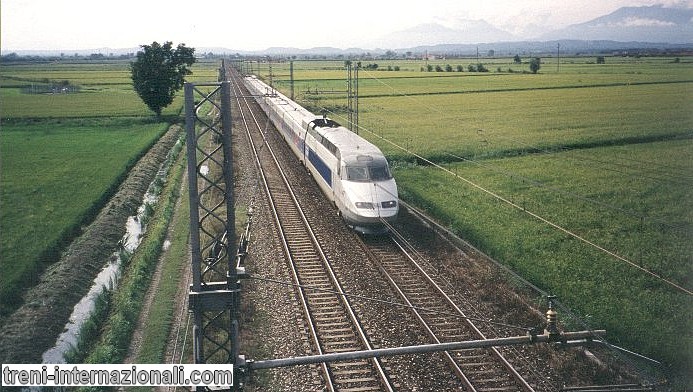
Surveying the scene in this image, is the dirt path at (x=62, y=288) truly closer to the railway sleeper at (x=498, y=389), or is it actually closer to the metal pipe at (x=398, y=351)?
the metal pipe at (x=398, y=351)

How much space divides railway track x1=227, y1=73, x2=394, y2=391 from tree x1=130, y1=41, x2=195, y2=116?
34405 millimetres

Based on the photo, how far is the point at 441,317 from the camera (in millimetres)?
16469

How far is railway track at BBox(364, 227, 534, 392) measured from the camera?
13.2 meters

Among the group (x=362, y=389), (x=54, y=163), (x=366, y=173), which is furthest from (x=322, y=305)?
(x=54, y=163)

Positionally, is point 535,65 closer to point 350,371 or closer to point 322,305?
point 322,305

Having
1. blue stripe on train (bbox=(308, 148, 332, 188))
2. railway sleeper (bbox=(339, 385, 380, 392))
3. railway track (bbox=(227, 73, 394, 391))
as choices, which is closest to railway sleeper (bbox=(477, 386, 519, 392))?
railway track (bbox=(227, 73, 394, 391))

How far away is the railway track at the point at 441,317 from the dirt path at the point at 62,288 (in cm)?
1044

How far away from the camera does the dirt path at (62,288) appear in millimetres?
16312

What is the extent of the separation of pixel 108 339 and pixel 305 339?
5.47m

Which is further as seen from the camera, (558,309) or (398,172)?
(398,172)

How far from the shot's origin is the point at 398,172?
3497 cm

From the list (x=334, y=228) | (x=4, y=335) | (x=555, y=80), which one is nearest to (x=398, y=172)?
(x=334, y=228)

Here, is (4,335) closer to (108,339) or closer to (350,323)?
(108,339)

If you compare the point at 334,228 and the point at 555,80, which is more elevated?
the point at 555,80
